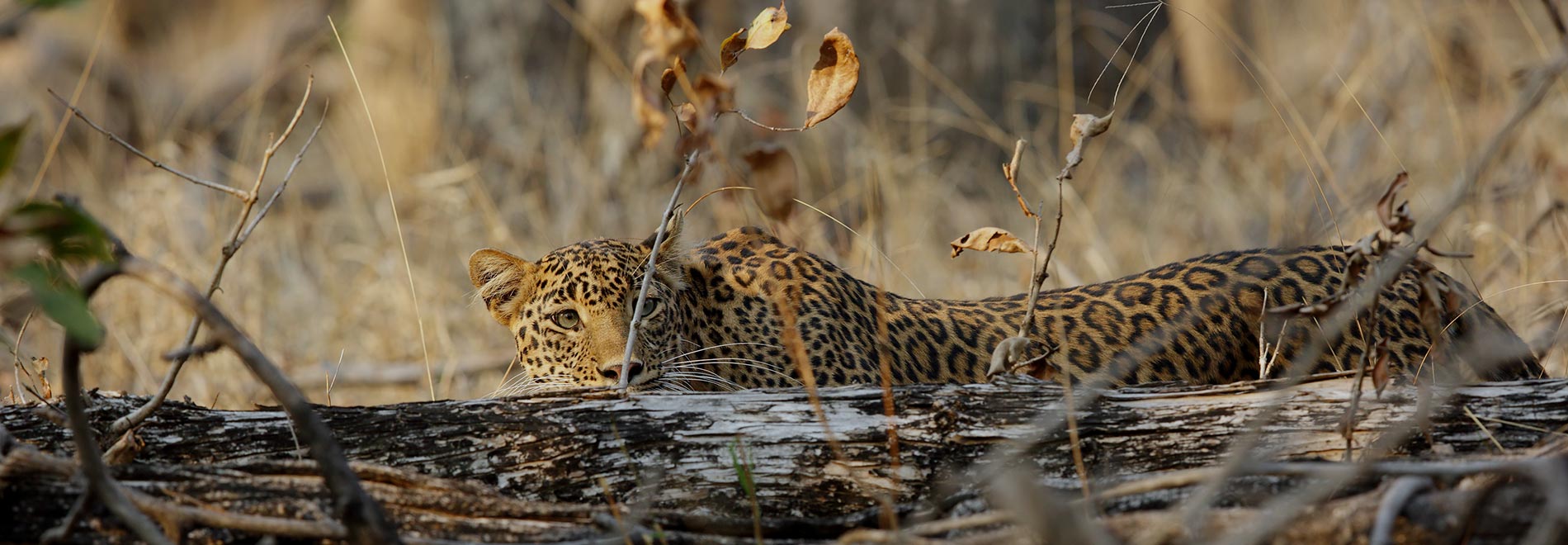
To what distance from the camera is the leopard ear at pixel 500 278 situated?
5.39 m

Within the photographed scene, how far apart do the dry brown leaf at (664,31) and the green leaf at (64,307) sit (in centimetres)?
122

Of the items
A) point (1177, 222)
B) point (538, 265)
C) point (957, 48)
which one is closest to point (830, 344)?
point (538, 265)

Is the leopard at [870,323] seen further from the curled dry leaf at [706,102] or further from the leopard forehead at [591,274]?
the curled dry leaf at [706,102]

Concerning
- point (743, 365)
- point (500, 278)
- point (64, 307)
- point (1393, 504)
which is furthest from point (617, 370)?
point (1393, 504)

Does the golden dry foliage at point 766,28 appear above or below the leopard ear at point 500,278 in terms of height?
above

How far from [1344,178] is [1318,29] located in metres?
8.19

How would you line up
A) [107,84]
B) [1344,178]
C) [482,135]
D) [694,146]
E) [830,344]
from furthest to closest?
[107,84] → [482,135] → [1344,178] → [830,344] → [694,146]

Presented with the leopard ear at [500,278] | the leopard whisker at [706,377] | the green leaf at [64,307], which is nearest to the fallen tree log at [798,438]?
the green leaf at [64,307]

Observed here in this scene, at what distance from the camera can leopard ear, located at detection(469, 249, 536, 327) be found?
212 inches

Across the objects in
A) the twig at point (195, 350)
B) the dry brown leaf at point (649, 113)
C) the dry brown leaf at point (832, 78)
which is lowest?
the twig at point (195, 350)

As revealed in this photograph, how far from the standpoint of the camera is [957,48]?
12.4m

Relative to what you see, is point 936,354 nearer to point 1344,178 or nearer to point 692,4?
point 692,4

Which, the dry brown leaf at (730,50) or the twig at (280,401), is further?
the dry brown leaf at (730,50)

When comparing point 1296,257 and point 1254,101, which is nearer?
point 1296,257
